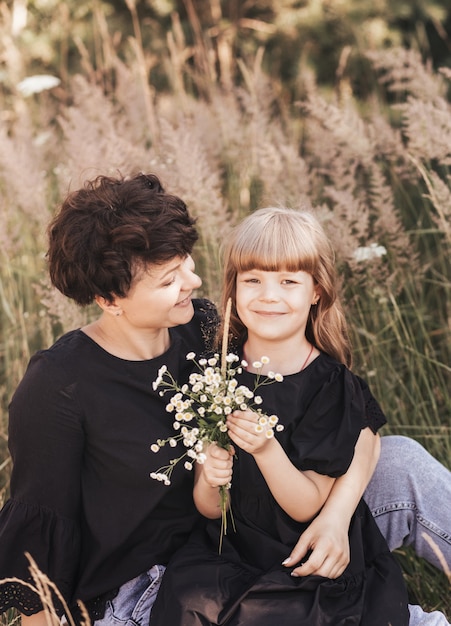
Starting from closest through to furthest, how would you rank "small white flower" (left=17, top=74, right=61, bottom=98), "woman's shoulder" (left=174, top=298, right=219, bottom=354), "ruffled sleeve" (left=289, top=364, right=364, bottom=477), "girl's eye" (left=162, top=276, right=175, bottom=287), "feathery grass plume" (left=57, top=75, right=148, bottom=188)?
"ruffled sleeve" (left=289, top=364, right=364, bottom=477) → "girl's eye" (left=162, top=276, right=175, bottom=287) → "woman's shoulder" (left=174, top=298, right=219, bottom=354) → "feathery grass plume" (left=57, top=75, right=148, bottom=188) → "small white flower" (left=17, top=74, right=61, bottom=98)

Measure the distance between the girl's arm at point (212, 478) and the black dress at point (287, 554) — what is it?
0.17ft

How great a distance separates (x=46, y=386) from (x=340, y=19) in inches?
145

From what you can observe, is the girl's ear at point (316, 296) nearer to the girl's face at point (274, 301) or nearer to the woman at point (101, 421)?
the girl's face at point (274, 301)

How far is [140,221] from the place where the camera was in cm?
196

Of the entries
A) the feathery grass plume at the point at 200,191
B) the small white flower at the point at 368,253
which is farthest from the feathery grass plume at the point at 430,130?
the feathery grass plume at the point at 200,191

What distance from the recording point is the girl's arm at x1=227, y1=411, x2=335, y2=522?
1.67 metres

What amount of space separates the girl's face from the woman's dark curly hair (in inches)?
7.7

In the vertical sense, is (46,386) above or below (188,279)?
below

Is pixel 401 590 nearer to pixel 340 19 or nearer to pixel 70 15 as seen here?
pixel 340 19

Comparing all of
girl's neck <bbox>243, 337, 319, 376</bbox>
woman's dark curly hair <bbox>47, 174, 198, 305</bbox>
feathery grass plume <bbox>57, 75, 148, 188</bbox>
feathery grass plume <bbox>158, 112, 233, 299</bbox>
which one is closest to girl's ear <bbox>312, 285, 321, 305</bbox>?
girl's neck <bbox>243, 337, 319, 376</bbox>

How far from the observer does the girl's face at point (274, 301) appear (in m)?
1.99

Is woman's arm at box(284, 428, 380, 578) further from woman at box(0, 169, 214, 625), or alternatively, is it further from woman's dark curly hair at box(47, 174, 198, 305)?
woman's dark curly hair at box(47, 174, 198, 305)

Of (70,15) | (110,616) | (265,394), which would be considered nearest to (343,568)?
(265,394)

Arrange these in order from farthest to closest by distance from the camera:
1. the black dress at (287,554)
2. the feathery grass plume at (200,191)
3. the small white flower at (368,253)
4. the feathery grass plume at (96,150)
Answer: the feathery grass plume at (96,150) < the feathery grass plume at (200,191) < the small white flower at (368,253) < the black dress at (287,554)
